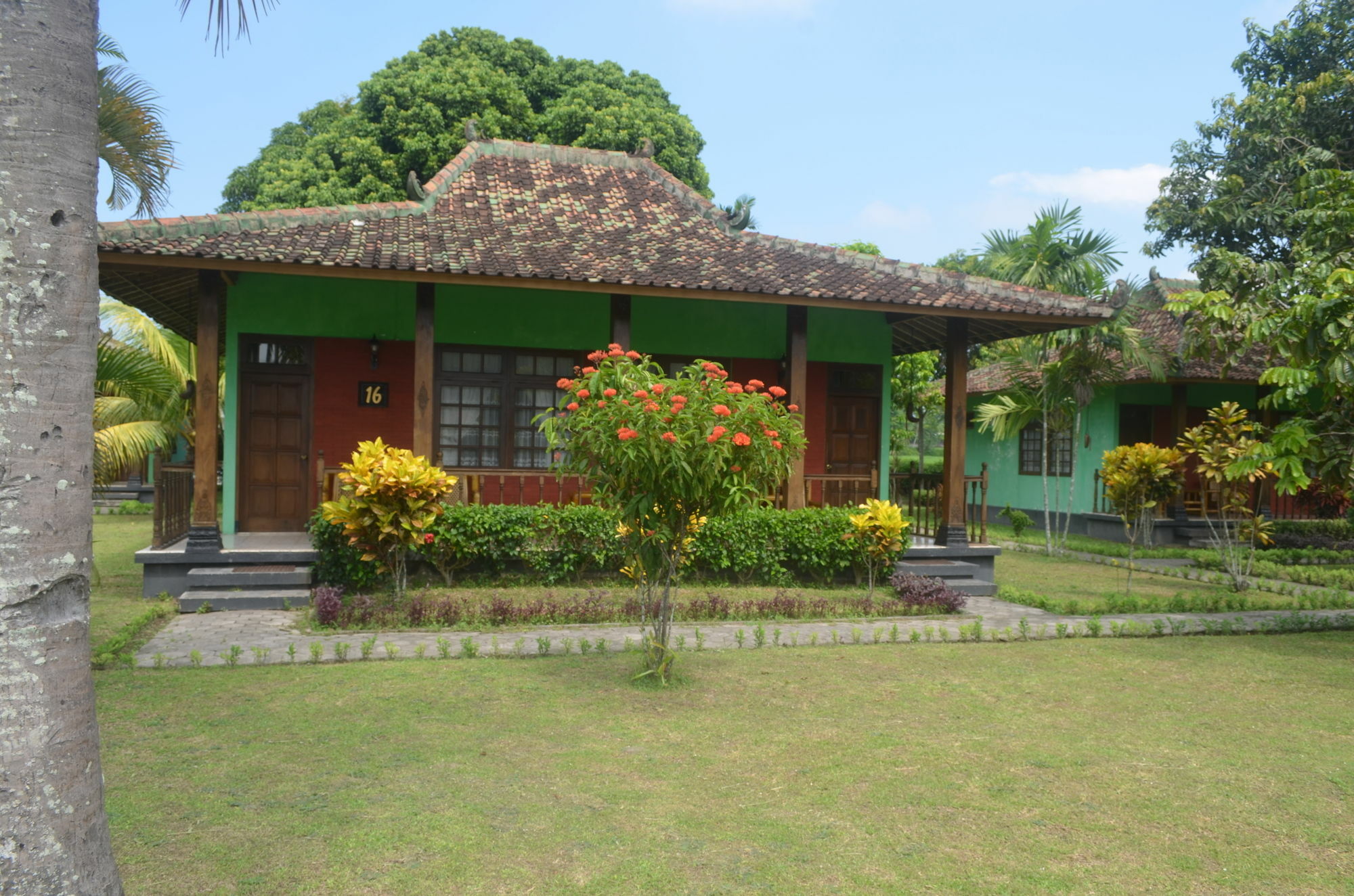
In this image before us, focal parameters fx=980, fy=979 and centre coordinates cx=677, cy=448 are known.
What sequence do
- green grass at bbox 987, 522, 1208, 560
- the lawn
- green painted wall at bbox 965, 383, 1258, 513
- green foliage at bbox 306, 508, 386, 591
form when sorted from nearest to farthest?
the lawn → green foliage at bbox 306, 508, 386, 591 → green grass at bbox 987, 522, 1208, 560 → green painted wall at bbox 965, 383, 1258, 513

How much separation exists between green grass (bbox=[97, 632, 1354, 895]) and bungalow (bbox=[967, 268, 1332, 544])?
1248 cm

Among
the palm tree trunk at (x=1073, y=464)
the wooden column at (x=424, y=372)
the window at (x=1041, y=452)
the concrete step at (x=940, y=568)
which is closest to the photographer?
the wooden column at (x=424, y=372)

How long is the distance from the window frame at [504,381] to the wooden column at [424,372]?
1473mm

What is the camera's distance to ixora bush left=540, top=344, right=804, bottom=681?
612cm

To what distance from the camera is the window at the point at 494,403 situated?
12648mm

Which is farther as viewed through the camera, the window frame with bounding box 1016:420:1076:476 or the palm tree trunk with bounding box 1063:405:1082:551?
the window frame with bounding box 1016:420:1076:476

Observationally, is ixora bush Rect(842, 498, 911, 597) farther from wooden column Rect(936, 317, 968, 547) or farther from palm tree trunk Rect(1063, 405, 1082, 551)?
palm tree trunk Rect(1063, 405, 1082, 551)

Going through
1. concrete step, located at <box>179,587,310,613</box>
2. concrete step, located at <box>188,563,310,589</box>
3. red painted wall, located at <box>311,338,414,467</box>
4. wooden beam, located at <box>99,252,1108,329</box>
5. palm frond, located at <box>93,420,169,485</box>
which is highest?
wooden beam, located at <box>99,252,1108,329</box>

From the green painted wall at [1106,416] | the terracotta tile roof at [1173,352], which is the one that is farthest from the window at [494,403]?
the green painted wall at [1106,416]

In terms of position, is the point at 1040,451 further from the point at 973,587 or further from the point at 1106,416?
the point at 973,587

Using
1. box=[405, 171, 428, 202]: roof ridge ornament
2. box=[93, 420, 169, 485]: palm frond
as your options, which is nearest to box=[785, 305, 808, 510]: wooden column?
box=[405, 171, 428, 202]: roof ridge ornament

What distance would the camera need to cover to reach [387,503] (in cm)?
939

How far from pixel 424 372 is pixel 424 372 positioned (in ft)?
0.04

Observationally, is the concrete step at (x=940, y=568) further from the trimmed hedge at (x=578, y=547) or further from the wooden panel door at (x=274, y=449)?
the wooden panel door at (x=274, y=449)
